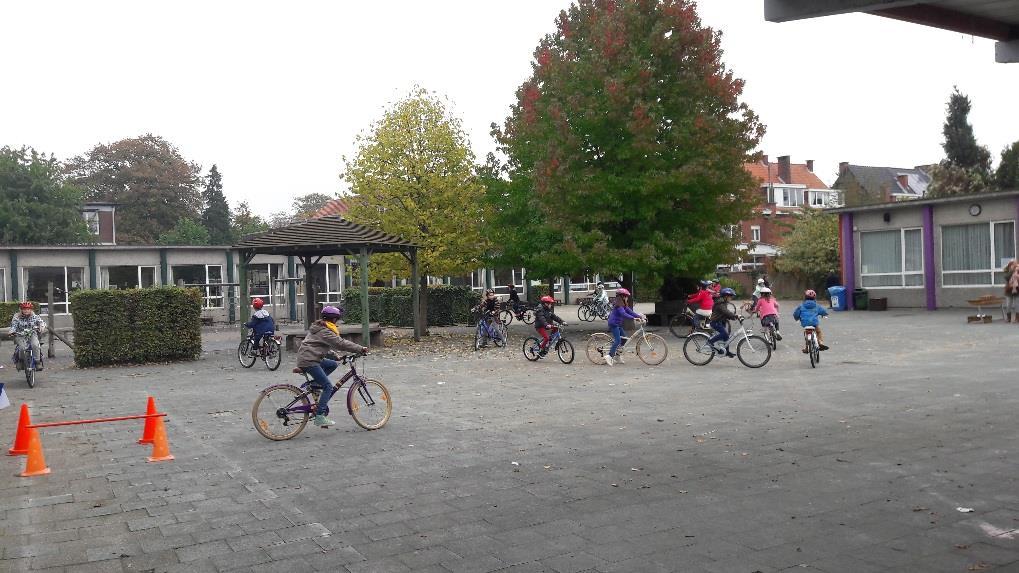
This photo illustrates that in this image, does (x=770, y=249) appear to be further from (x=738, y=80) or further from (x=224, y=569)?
(x=224, y=569)

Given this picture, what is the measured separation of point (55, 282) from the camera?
40.2 m

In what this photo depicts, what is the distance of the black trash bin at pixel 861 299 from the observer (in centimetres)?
3403

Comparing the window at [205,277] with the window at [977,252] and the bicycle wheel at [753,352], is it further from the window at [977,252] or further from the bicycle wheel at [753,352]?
the bicycle wheel at [753,352]

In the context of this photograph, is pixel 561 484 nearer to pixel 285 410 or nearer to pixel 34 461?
pixel 285 410

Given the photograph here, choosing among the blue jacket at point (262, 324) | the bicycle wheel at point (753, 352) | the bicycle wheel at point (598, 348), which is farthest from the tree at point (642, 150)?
the blue jacket at point (262, 324)

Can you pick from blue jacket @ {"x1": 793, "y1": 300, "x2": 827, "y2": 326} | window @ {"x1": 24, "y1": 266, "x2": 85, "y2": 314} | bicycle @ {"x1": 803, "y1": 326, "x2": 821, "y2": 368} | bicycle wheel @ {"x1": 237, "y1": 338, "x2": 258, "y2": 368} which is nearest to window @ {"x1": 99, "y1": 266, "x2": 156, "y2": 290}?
window @ {"x1": 24, "y1": 266, "x2": 85, "y2": 314}

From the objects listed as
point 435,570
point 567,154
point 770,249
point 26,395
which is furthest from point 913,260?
point 435,570

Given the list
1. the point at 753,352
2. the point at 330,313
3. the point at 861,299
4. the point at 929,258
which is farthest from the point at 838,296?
the point at 330,313

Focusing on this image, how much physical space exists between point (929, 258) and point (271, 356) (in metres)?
25.0

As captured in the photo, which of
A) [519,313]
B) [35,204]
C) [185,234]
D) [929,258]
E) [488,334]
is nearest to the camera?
[488,334]

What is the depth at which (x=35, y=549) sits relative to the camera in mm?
5734

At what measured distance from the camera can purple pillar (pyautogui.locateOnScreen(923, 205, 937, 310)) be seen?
107ft

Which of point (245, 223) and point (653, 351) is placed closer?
point (653, 351)

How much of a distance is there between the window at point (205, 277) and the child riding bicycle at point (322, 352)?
3420 centimetres
